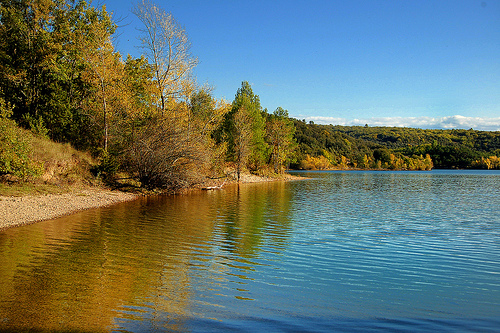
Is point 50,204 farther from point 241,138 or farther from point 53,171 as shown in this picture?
point 241,138

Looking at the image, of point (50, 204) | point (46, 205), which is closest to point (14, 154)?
point (50, 204)

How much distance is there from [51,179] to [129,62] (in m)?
20.1

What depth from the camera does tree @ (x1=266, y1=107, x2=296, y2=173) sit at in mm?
72438

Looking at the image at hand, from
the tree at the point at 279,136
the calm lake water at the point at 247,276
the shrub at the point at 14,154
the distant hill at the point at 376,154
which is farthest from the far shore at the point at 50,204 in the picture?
the distant hill at the point at 376,154

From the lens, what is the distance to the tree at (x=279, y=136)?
238ft

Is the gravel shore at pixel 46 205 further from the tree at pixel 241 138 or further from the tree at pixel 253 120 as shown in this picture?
the tree at pixel 253 120

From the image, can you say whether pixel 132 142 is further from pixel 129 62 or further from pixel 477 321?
pixel 477 321

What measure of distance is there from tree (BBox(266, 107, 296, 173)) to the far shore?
160 feet

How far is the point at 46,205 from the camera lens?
1847 centimetres

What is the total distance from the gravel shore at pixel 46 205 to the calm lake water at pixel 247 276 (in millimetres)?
1077

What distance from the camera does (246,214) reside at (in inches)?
797

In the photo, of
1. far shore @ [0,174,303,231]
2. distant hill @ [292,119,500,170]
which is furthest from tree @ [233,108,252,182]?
distant hill @ [292,119,500,170]

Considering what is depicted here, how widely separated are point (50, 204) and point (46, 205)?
18.0 inches

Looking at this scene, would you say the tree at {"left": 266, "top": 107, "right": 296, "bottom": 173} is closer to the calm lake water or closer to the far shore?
the far shore
